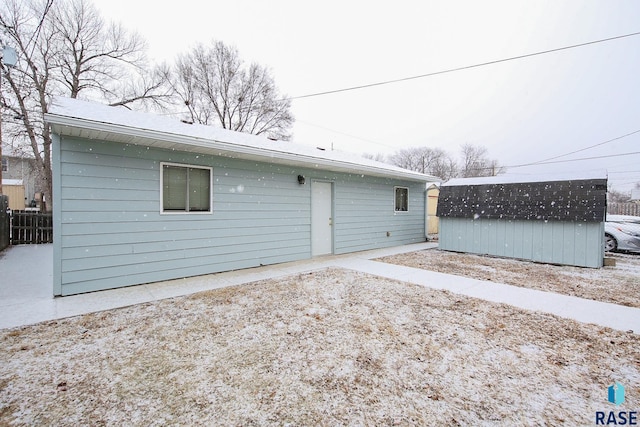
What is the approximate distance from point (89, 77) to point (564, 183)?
20.6 m

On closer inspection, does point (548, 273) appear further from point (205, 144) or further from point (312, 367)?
point (205, 144)

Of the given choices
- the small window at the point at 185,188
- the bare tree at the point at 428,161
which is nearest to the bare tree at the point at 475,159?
the bare tree at the point at 428,161

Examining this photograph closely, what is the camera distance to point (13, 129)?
42.0 feet

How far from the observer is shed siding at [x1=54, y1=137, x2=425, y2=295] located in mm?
4551

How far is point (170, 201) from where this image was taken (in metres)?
5.52

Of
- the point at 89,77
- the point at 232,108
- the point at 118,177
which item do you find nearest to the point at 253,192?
the point at 118,177

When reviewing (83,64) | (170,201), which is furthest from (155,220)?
(83,64)

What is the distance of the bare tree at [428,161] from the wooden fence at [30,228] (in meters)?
38.7

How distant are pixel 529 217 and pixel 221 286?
777cm

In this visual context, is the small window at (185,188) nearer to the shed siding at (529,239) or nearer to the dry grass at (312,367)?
the dry grass at (312,367)

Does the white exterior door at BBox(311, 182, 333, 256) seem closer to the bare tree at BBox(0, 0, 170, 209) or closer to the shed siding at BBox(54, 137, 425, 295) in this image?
the shed siding at BBox(54, 137, 425, 295)

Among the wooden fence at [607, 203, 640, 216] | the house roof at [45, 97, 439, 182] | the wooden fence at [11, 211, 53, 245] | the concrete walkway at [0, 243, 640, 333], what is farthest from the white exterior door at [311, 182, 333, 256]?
the wooden fence at [607, 203, 640, 216]

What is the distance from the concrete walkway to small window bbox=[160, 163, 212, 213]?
139 centimetres

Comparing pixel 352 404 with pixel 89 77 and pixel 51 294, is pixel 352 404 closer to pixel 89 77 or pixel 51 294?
pixel 51 294
